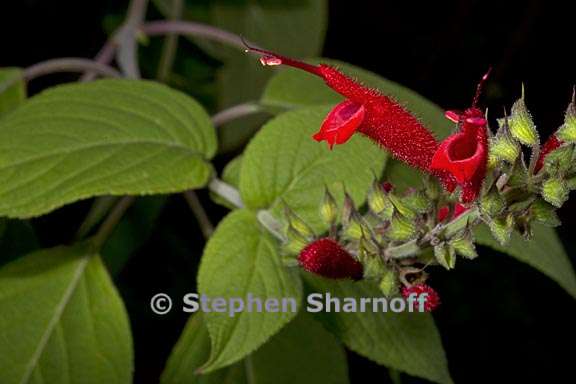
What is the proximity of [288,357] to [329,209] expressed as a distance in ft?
0.93

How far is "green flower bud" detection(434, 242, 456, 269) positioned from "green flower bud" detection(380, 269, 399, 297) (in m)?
0.06

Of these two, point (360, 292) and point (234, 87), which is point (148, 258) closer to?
point (234, 87)

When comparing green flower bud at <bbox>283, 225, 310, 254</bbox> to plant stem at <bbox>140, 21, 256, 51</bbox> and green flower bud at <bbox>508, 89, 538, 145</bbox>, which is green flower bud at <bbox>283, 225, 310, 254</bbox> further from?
plant stem at <bbox>140, 21, 256, 51</bbox>

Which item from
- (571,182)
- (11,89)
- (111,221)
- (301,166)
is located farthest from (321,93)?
(571,182)

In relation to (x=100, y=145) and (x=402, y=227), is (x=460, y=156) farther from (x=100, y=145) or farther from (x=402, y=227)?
(x=100, y=145)

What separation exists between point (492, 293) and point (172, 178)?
1.62 meters

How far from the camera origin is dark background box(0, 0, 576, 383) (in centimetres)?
180

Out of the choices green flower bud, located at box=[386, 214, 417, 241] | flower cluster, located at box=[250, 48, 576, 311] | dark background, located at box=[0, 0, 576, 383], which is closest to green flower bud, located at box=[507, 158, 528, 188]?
flower cluster, located at box=[250, 48, 576, 311]

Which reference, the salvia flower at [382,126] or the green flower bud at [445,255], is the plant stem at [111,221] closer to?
the salvia flower at [382,126]

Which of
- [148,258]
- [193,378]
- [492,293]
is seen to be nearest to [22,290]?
[193,378]

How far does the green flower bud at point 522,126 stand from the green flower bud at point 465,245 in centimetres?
10

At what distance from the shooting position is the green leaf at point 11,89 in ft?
3.74

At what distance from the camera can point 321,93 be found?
1155 mm

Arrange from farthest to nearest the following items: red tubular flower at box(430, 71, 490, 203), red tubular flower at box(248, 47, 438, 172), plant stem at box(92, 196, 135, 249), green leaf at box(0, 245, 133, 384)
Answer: plant stem at box(92, 196, 135, 249) → green leaf at box(0, 245, 133, 384) → red tubular flower at box(248, 47, 438, 172) → red tubular flower at box(430, 71, 490, 203)
